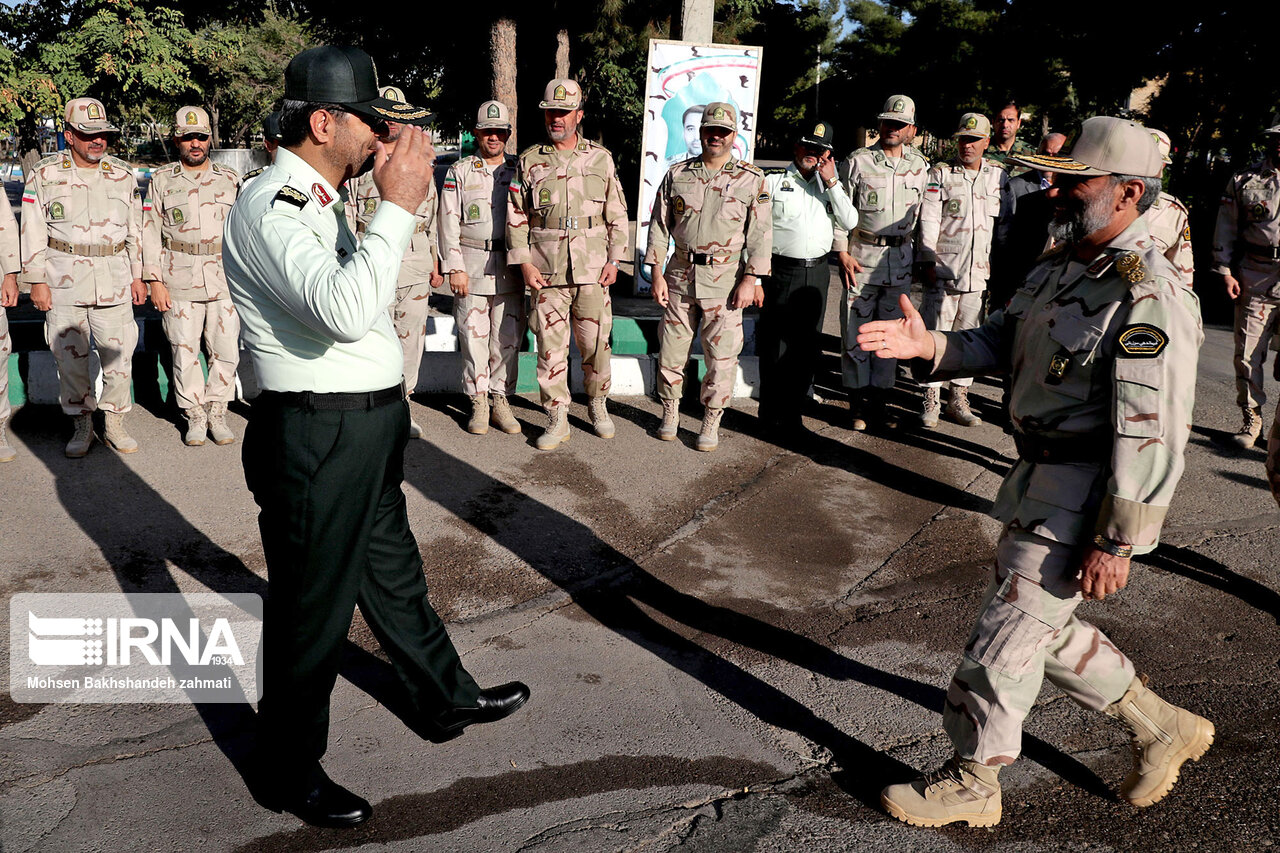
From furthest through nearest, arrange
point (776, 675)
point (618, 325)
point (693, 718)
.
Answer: point (618, 325), point (776, 675), point (693, 718)

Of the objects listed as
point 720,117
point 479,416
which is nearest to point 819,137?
point 720,117

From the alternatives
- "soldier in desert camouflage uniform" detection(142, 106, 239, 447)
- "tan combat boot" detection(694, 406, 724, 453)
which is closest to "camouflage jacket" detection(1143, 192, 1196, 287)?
"tan combat boot" detection(694, 406, 724, 453)

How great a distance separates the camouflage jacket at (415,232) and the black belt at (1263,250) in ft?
17.6

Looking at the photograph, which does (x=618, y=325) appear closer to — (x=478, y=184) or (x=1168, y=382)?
(x=478, y=184)

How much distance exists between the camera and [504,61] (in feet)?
49.9

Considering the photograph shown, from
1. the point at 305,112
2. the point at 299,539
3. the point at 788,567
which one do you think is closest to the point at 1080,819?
the point at 788,567

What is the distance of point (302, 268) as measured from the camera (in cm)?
250

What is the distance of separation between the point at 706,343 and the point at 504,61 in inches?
399

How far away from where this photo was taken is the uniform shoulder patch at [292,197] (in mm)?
2615

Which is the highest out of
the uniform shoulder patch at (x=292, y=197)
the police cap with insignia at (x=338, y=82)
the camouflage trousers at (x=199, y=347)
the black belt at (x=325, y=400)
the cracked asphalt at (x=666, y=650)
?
the police cap with insignia at (x=338, y=82)

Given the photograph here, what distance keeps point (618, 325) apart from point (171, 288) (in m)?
3.15

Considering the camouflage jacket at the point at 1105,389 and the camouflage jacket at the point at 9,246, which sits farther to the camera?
the camouflage jacket at the point at 9,246

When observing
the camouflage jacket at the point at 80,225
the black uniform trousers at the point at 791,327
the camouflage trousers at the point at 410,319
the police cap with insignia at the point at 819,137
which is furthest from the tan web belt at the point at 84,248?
the police cap with insignia at the point at 819,137

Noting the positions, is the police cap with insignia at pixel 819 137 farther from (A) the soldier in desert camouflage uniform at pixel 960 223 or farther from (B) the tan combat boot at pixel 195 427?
(B) the tan combat boot at pixel 195 427
